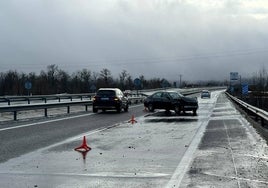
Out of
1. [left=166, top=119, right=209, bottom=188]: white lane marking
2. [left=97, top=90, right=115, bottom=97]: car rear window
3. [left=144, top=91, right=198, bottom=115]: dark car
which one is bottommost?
[left=166, top=119, right=209, bottom=188]: white lane marking

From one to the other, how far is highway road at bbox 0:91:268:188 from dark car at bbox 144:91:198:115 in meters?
13.5

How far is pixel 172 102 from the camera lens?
29.4 meters

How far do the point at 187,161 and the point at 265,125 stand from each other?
11.1 meters

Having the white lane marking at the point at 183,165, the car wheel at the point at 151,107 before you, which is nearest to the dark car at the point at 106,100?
the car wheel at the point at 151,107

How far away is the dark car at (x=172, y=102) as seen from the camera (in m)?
29.1

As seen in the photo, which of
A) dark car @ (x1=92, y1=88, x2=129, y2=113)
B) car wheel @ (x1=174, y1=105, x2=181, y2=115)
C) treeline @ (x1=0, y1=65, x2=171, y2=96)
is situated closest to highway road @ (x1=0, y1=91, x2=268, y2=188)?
car wheel @ (x1=174, y1=105, x2=181, y2=115)

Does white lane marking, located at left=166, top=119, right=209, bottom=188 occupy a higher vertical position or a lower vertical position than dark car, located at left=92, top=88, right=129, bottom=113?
lower

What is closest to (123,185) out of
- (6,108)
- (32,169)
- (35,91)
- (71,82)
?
Answer: (32,169)

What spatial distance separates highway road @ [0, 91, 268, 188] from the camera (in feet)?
24.9

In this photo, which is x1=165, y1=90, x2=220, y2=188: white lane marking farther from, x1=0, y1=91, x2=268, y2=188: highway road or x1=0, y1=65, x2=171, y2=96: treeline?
x1=0, y1=65, x2=171, y2=96: treeline

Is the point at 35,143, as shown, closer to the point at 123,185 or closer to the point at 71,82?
the point at 123,185

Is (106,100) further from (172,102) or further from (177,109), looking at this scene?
(177,109)

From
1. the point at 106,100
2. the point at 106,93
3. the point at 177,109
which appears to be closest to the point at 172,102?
the point at 177,109

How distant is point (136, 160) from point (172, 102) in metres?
19.7
